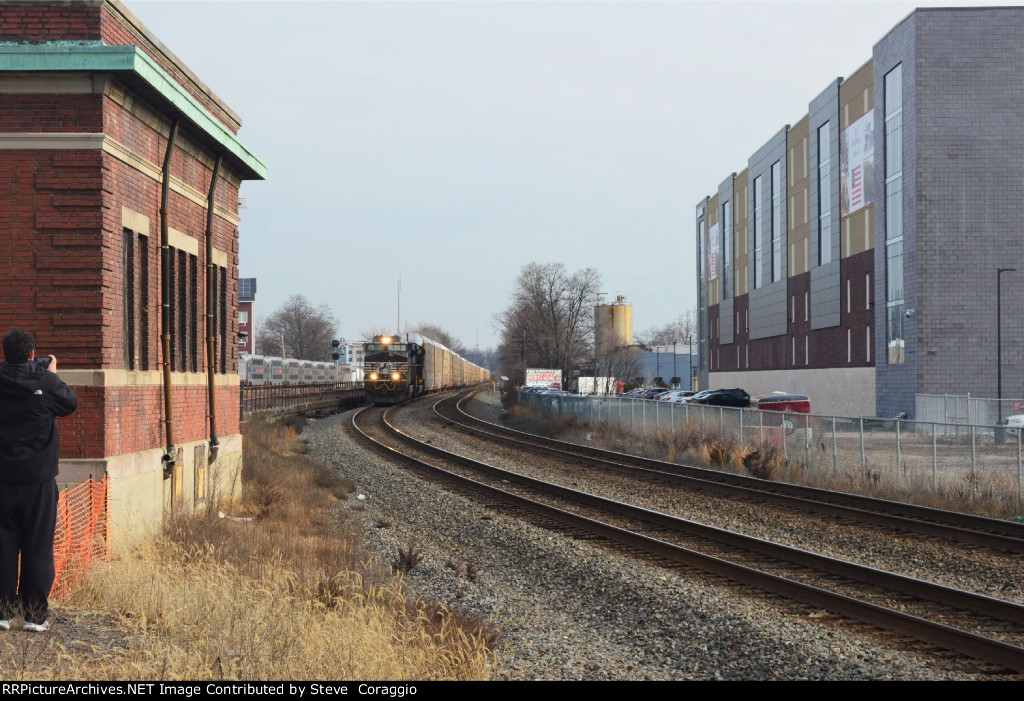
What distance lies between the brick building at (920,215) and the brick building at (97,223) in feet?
123

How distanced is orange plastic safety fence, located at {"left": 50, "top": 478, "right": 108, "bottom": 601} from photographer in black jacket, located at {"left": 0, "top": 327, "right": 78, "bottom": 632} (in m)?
1.51

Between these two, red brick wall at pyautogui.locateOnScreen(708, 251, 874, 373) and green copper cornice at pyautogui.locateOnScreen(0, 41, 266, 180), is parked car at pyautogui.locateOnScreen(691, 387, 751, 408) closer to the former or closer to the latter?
red brick wall at pyautogui.locateOnScreen(708, 251, 874, 373)

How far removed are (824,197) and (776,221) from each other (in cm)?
957

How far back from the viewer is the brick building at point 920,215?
43750mm

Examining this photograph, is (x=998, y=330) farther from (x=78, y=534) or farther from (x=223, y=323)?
(x=78, y=534)

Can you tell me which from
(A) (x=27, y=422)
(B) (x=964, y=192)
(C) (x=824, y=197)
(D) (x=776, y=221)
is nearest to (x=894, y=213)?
(B) (x=964, y=192)

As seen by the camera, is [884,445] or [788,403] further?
[788,403]

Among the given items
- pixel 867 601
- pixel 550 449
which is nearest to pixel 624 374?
pixel 550 449

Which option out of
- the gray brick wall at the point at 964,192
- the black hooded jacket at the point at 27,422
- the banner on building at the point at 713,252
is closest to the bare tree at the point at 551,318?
the banner on building at the point at 713,252

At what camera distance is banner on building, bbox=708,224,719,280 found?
8519 cm

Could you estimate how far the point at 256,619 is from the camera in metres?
7.93

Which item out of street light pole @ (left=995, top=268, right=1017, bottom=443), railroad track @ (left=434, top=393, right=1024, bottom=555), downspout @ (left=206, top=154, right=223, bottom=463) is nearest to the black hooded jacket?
downspout @ (left=206, top=154, right=223, bottom=463)

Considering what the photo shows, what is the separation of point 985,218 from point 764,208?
86.0ft
